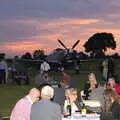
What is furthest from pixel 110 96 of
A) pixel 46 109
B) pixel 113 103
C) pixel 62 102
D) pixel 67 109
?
pixel 46 109

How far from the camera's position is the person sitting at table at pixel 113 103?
33.3 feet

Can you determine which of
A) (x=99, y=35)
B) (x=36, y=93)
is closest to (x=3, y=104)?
(x=36, y=93)

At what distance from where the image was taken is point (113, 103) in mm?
10656

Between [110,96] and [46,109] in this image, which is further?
[110,96]

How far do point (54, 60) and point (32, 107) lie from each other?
168 ft

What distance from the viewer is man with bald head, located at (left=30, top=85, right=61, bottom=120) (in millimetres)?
8703

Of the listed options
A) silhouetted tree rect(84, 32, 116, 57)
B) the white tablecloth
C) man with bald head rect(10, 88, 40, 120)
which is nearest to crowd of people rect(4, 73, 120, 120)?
man with bald head rect(10, 88, 40, 120)

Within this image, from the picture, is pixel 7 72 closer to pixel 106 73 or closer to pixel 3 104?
pixel 106 73

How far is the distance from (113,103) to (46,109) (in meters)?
2.30

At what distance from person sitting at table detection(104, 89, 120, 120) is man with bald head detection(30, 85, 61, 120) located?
67.9 inches

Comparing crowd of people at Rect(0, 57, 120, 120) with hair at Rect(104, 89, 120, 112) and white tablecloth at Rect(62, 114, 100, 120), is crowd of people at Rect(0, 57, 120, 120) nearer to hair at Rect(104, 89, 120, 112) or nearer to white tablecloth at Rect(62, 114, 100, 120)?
hair at Rect(104, 89, 120, 112)

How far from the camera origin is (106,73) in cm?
2952

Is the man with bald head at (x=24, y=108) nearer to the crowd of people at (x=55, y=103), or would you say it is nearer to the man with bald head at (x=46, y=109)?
the crowd of people at (x=55, y=103)

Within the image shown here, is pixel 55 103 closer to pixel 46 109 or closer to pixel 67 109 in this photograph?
pixel 46 109
